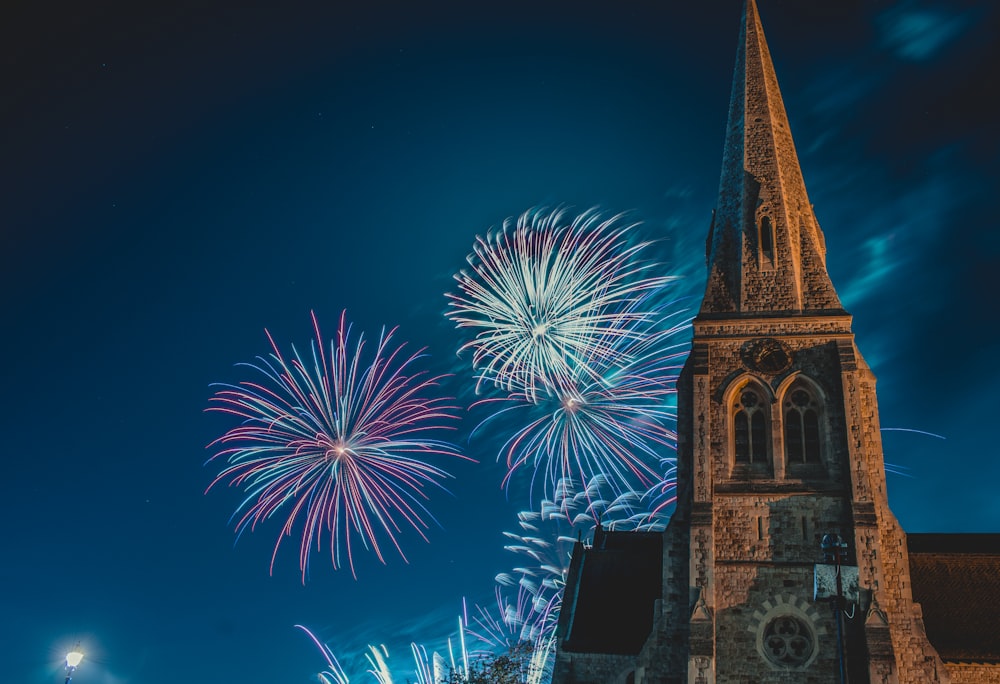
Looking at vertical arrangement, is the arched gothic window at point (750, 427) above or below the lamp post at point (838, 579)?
above

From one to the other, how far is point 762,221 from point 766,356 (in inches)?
251

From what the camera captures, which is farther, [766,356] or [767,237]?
[767,237]

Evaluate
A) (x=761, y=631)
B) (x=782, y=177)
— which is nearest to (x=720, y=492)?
(x=761, y=631)

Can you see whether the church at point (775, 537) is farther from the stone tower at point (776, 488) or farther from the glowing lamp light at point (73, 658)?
the glowing lamp light at point (73, 658)

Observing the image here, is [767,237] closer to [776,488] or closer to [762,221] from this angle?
[762,221]

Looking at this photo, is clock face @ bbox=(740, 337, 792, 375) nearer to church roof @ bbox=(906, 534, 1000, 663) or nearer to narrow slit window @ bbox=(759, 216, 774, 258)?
narrow slit window @ bbox=(759, 216, 774, 258)

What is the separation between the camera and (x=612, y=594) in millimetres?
34500

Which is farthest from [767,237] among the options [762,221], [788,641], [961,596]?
[788,641]

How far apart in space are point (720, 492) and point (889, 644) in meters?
6.75

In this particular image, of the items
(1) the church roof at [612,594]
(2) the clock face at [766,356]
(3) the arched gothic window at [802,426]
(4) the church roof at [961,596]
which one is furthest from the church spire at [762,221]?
(1) the church roof at [612,594]

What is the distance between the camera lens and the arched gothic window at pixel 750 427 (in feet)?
98.7

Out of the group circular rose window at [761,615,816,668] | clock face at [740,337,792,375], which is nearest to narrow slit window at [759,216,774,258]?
clock face at [740,337,792,375]

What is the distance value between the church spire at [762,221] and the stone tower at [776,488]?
77mm

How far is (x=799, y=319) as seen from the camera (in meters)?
31.4
